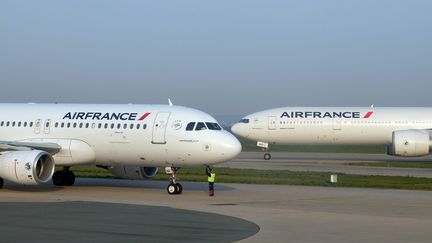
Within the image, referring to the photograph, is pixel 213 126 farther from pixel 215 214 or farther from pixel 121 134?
pixel 215 214

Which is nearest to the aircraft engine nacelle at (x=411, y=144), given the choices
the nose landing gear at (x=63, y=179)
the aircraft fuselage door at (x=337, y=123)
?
the aircraft fuselage door at (x=337, y=123)

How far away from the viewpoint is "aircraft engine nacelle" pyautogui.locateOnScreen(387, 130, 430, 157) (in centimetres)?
5112

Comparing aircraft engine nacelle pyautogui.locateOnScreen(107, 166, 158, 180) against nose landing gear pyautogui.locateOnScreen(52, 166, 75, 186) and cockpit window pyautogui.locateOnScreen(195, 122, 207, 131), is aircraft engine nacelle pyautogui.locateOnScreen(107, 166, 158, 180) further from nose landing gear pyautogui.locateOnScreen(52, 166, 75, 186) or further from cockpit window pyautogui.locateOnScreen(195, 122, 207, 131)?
cockpit window pyautogui.locateOnScreen(195, 122, 207, 131)

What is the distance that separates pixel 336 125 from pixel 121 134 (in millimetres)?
29600

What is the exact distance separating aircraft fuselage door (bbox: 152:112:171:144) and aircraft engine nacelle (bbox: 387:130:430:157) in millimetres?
25533

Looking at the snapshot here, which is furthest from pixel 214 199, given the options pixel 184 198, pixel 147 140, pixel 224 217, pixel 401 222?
pixel 401 222

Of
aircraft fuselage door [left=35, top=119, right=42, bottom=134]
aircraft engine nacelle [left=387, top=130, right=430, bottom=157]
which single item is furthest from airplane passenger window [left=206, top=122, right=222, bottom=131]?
aircraft engine nacelle [left=387, top=130, right=430, bottom=157]

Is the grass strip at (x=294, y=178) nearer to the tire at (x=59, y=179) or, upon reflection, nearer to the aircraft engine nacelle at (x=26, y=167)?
the tire at (x=59, y=179)

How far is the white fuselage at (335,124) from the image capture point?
56156 mm

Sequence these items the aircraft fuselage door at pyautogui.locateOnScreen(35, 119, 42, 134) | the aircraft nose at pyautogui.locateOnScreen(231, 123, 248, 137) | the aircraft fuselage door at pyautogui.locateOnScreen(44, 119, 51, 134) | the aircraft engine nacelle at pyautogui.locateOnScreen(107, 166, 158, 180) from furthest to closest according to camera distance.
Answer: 1. the aircraft nose at pyautogui.locateOnScreen(231, 123, 248, 137)
2. the aircraft engine nacelle at pyautogui.locateOnScreen(107, 166, 158, 180)
3. the aircraft fuselage door at pyautogui.locateOnScreen(35, 119, 42, 134)
4. the aircraft fuselage door at pyautogui.locateOnScreen(44, 119, 51, 134)

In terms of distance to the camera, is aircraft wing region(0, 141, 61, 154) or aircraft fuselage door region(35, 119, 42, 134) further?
aircraft fuselage door region(35, 119, 42, 134)

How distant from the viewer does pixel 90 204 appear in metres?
24.0

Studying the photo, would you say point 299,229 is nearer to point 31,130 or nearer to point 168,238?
point 168,238

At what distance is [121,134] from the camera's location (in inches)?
1165
